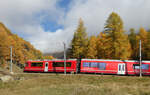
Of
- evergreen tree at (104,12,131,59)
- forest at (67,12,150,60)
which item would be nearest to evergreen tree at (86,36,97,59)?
forest at (67,12,150,60)

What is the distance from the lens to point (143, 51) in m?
42.9

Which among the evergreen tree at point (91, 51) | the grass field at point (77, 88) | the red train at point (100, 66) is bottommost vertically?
the grass field at point (77, 88)

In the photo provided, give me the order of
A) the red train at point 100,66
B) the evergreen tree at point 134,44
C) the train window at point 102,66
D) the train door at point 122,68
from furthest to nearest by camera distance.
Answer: the evergreen tree at point 134,44 < the train window at point 102,66 < the train door at point 122,68 < the red train at point 100,66

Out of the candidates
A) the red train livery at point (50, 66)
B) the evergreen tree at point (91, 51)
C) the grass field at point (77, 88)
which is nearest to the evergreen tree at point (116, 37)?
the evergreen tree at point (91, 51)

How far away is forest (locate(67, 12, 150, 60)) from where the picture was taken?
33562mm

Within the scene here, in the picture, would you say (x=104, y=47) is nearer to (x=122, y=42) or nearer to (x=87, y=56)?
(x=122, y=42)

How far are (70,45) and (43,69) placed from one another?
12.5 m

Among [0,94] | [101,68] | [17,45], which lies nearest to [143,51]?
[101,68]

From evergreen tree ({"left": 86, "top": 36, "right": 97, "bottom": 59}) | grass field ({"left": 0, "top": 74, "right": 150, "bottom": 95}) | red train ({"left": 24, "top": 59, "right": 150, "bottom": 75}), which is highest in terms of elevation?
evergreen tree ({"left": 86, "top": 36, "right": 97, "bottom": 59})

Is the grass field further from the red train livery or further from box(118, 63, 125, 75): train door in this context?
the red train livery

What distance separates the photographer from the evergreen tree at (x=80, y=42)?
41469mm

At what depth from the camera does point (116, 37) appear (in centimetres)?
3384

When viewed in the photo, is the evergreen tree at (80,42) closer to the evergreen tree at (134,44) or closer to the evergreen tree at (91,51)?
the evergreen tree at (91,51)

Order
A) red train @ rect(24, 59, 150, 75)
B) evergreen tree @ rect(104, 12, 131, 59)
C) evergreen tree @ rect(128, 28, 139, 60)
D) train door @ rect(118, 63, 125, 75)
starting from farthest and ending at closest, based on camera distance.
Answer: evergreen tree @ rect(128, 28, 139, 60), evergreen tree @ rect(104, 12, 131, 59), train door @ rect(118, 63, 125, 75), red train @ rect(24, 59, 150, 75)
